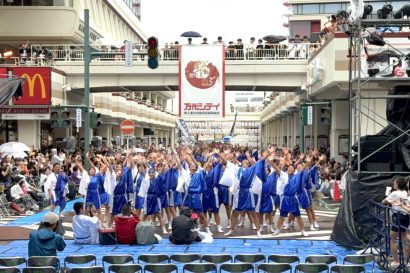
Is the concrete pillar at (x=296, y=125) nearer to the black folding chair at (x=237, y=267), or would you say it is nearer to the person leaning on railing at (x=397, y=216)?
the person leaning on railing at (x=397, y=216)

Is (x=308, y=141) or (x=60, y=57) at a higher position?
(x=60, y=57)

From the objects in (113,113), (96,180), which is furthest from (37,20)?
(96,180)

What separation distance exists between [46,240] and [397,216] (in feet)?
17.9

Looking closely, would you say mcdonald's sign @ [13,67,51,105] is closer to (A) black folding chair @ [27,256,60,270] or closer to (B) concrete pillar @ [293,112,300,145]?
(B) concrete pillar @ [293,112,300,145]

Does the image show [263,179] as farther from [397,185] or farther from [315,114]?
[315,114]

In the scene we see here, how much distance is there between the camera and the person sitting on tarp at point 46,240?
987cm

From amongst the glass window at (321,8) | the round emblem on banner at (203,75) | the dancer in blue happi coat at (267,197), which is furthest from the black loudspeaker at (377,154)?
the glass window at (321,8)

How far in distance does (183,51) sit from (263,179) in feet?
55.3

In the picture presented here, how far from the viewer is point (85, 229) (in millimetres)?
14859

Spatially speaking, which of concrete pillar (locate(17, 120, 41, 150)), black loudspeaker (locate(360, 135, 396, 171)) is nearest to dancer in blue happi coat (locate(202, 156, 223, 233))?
black loudspeaker (locate(360, 135, 396, 171))

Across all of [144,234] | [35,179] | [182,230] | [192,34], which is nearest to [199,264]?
[182,230]

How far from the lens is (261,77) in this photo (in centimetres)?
3362

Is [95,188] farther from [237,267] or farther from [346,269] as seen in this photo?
[346,269]

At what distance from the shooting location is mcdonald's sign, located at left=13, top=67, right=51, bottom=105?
1187 inches
